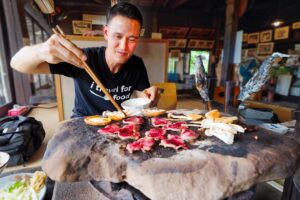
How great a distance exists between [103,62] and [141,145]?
124 centimetres

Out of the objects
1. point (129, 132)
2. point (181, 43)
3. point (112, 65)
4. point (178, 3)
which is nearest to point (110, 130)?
point (129, 132)

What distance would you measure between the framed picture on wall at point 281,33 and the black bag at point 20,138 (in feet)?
20.0

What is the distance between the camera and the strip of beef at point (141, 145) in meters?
0.84

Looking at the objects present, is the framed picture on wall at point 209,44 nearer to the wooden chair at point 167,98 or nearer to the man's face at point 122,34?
the wooden chair at point 167,98

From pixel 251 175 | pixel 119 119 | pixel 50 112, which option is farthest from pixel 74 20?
pixel 251 175

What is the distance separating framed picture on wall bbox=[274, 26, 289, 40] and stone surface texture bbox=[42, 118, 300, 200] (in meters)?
5.34

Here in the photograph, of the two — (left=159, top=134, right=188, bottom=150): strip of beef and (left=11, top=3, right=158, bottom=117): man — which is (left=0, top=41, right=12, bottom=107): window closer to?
(left=11, top=3, right=158, bottom=117): man

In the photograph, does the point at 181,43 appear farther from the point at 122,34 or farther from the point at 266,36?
the point at 122,34

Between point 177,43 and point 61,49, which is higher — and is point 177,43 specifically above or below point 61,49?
above

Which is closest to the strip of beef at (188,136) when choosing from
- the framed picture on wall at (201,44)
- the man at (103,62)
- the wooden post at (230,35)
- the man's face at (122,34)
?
the man at (103,62)

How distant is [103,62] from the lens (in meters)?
1.87

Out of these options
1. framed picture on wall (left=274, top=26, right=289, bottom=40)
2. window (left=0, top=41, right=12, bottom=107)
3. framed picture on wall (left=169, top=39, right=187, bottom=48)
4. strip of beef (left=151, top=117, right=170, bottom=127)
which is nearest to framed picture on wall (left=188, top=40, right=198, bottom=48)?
framed picture on wall (left=169, top=39, right=187, bottom=48)

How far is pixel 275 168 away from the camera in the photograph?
799 millimetres

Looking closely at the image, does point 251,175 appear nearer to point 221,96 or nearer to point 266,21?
point 221,96
